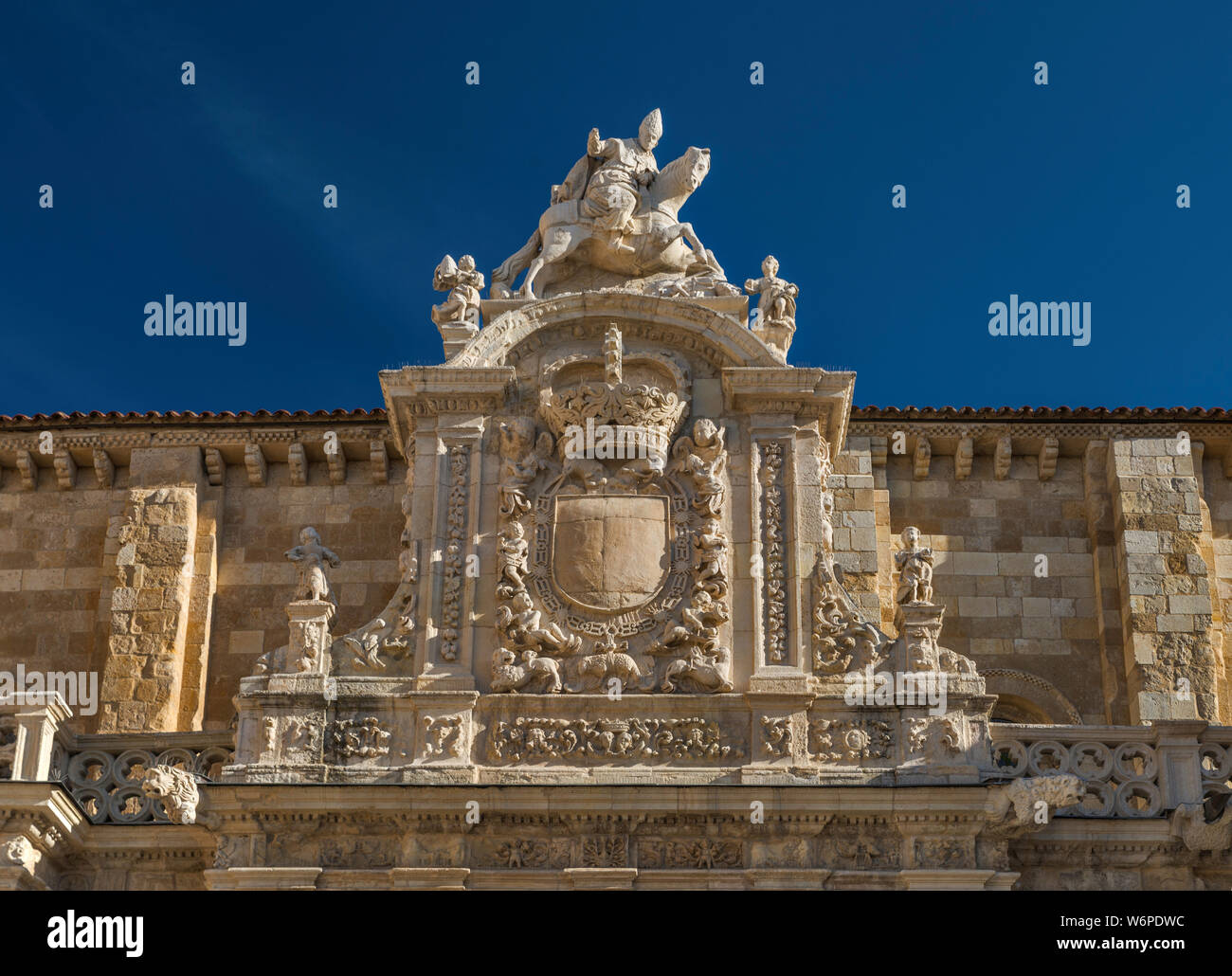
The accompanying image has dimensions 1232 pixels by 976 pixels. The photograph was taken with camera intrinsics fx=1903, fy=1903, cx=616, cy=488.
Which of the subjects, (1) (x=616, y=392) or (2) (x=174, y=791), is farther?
(1) (x=616, y=392)

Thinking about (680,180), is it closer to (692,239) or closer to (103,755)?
(692,239)

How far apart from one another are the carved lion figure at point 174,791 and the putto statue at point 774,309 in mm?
6059

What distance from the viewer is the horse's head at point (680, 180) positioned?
17.5 meters

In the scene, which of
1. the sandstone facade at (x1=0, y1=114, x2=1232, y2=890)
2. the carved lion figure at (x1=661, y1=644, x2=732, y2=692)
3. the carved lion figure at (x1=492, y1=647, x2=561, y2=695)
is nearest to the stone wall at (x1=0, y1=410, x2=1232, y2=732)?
the sandstone facade at (x1=0, y1=114, x2=1232, y2=890)

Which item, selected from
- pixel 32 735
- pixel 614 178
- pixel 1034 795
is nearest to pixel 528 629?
pixel 32 735

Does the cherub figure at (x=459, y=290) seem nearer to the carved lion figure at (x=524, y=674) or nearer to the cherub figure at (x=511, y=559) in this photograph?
the cherub figure at (x=511, y=559)

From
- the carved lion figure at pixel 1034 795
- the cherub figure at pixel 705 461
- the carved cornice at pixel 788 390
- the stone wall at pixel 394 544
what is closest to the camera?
the carved lion figure at pixel 1034 795

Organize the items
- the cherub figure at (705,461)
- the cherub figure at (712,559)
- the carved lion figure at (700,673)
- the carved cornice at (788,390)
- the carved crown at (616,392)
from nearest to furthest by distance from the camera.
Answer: the carved lion figure at (700,673) → the cherub figure at (712,559) → the cherub figure at (705,461) → the carved crown at (616,392) → the carved cornice at (788,390)

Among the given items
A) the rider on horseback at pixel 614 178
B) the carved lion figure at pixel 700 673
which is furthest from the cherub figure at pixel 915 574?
the rider on horseback at pixel 614 178

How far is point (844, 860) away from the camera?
14273 millimetres

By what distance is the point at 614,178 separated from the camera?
17.4m

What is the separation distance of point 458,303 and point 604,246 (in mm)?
1451

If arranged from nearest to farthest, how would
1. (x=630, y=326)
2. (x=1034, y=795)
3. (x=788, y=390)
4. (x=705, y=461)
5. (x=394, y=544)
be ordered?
(x=1034, y=795) → (x=705, y=461) → (x=788, y=390) → (x=630, y=326) → (x=394, y=544)
